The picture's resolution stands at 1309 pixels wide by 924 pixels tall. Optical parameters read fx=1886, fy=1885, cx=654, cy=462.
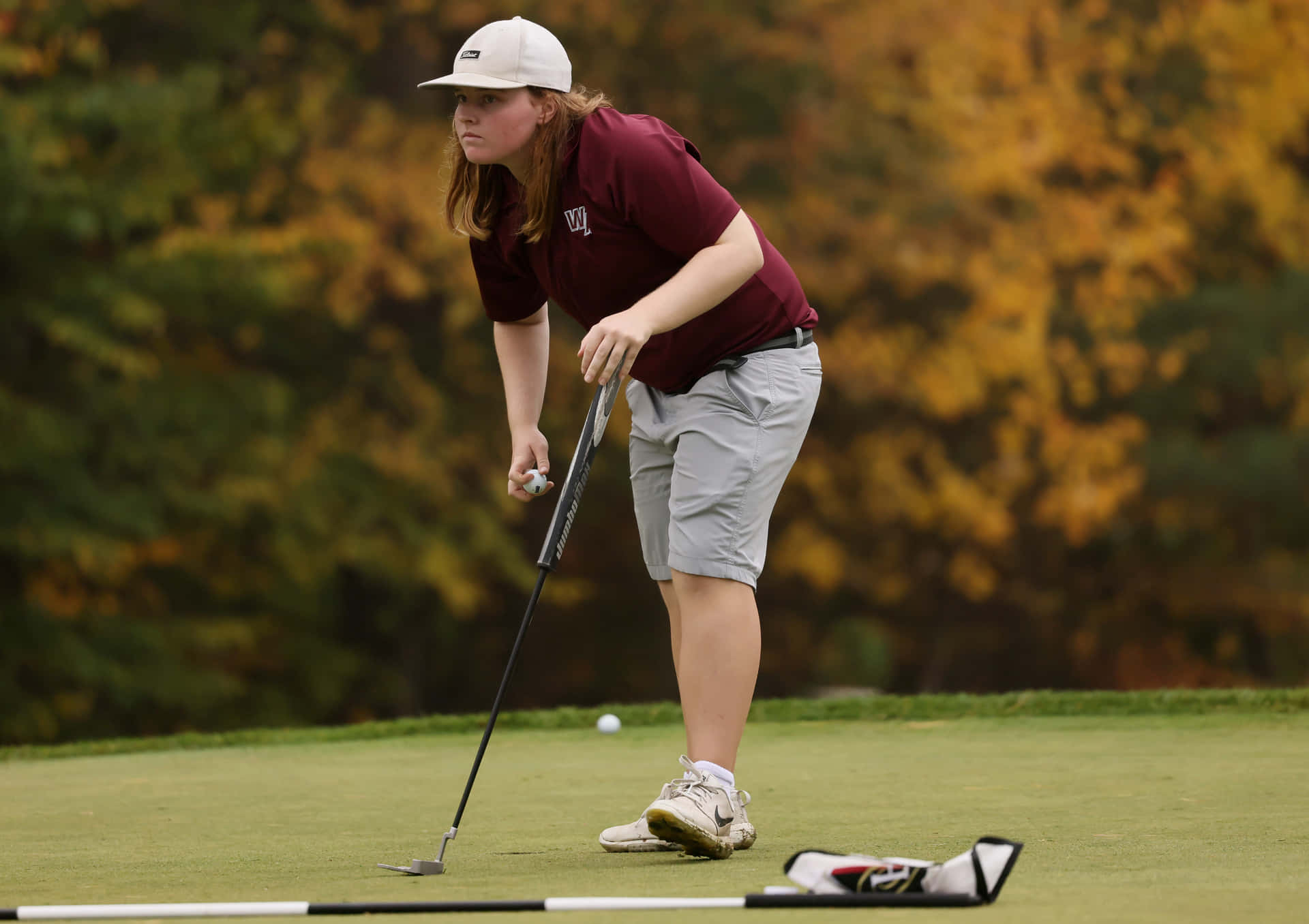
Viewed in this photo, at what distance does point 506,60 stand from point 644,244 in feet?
1.39

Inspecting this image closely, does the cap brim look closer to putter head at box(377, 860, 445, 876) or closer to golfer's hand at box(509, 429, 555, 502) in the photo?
golfer's hand at box(509, 429, 555, 502)

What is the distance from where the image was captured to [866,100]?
563 inches

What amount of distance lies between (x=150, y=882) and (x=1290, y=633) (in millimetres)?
15408

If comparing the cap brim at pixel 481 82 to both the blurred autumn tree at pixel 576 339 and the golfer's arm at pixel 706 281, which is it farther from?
the blurred autumn tree at pixel 576 339

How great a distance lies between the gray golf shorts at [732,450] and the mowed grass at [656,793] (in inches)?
22.2

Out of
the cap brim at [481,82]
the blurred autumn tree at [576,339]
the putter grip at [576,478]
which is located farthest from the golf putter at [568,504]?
the blurred autumn tree at [576,339]

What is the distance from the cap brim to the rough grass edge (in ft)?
9.94

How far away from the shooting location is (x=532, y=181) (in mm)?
3525

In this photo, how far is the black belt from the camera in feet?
11.9

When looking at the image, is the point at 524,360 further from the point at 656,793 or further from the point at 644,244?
the point at 656,793

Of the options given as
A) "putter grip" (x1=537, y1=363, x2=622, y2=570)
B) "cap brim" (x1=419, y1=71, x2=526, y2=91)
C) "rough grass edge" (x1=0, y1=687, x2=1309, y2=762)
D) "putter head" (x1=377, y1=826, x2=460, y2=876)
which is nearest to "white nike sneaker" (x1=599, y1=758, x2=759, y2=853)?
"putter head" (x1=377, y1=826, x2=460, y2=876)

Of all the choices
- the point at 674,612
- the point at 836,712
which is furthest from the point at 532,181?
the point at 836,712

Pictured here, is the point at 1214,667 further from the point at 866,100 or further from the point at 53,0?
the point at 53,0

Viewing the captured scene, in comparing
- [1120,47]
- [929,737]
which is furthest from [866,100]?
[929,737]
